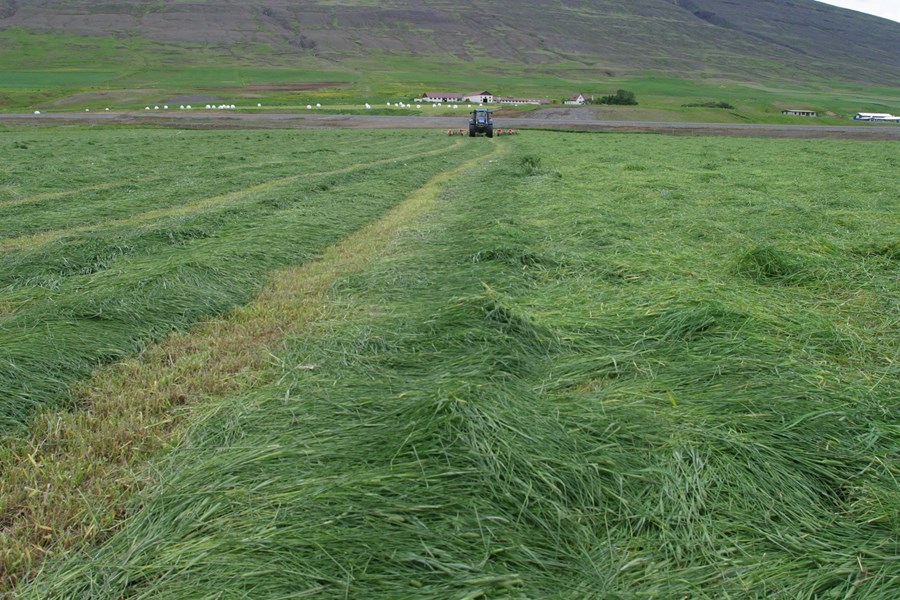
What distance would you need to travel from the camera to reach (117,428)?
152 inches

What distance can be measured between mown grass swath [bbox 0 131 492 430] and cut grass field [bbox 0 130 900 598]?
0.07 metres

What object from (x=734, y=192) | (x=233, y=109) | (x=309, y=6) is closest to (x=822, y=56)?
(x=309, y=6)

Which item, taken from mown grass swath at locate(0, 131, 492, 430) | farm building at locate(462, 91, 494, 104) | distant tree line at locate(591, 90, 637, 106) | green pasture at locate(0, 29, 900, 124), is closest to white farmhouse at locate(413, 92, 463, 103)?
farm building at locate(462, 91, 494, 104)

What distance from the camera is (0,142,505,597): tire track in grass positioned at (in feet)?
9.57

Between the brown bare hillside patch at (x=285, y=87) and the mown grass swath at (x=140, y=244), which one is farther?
the brown bare hillside patch at (x=285, y=87)

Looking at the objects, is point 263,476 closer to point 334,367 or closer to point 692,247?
point 334,367

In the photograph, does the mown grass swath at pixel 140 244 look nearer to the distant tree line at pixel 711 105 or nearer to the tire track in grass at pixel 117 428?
the tire track in grass at pixel 117 428

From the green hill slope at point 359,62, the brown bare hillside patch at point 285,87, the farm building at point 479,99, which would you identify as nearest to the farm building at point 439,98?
the farm building at point 479,99

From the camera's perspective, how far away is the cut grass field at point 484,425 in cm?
249

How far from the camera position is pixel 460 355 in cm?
441

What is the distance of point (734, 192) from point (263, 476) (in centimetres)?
1373

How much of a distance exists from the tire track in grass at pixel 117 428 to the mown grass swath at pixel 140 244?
33cm

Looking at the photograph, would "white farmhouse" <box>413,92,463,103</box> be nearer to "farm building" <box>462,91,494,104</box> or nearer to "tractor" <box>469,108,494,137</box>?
"farm building" <box>462,91,494,104</box>

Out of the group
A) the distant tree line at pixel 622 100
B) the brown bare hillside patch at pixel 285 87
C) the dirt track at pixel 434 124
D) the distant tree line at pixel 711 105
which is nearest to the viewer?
the dirt track at pixel 434 124
